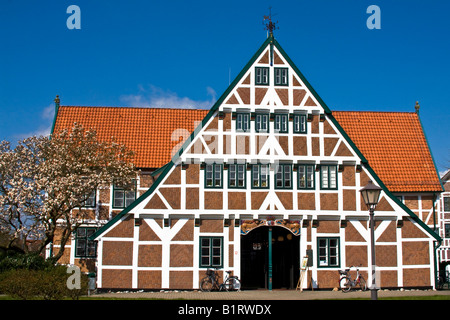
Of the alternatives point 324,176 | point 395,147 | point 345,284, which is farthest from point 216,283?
point 395,147

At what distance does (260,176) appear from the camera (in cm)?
2620

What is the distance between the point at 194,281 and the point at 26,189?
9.25 m

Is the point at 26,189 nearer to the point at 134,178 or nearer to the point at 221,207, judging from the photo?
the point at 134,178

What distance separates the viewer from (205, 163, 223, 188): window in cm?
2591

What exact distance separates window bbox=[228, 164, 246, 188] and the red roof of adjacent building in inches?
248

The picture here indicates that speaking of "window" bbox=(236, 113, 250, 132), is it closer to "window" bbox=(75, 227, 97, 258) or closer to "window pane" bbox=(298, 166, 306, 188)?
"window pane" bbox=(298, 166, 306, 188)

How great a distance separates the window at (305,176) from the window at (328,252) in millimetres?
2703

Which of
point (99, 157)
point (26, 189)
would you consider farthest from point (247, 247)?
point (26, 189)

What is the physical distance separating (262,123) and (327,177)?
420 cm

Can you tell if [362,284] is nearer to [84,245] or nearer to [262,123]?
[262,123]

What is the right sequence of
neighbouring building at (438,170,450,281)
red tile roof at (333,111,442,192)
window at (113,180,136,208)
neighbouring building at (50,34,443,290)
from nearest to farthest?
1. neighbouring building at (50,34,443,290)
2. window at (113,180,136,208)
3. red tile roof at (333,111,442,192)
4. neighbouring building at (438,170,450,281)

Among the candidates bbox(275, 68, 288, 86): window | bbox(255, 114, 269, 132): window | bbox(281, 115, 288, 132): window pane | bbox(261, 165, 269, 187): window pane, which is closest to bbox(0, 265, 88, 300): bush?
bbox(261, 165, 269, 187): window pane

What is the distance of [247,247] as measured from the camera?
→ 29281 mm

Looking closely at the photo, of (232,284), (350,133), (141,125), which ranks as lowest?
(232,284)
